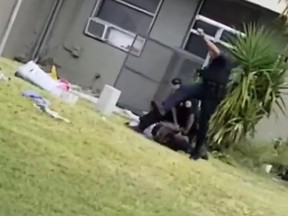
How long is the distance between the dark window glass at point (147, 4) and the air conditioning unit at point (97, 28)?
68cm

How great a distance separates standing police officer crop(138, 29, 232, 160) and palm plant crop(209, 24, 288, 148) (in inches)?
64.8

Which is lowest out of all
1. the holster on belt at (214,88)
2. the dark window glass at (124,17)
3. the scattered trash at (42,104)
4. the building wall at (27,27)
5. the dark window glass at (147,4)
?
the scattered trash at (42,104)

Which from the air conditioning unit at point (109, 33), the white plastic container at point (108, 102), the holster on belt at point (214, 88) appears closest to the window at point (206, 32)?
the air conditioning unit at point (109, 33)

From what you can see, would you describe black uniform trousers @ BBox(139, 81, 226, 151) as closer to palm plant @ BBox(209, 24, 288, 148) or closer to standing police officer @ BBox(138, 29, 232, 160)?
standing police officer @ BBox(138, 29, 232, 160)

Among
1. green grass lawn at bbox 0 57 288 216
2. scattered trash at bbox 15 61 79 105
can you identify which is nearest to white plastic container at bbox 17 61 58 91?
scattered trash at bbox 15 61 79 105

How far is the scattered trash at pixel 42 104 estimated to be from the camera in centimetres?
988

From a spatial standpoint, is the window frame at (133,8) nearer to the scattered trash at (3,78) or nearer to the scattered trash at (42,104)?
the scattered trash at (3,78)

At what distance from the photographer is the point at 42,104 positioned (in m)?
10.1

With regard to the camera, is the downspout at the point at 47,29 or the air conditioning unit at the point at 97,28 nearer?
the downspout at the point at 47,29

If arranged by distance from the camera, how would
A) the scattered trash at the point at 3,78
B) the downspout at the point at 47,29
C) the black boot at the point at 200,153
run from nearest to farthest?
the scattered trash at the point at 3,78, the black boot at the point at 200,153, the downspout at the point at 47,29

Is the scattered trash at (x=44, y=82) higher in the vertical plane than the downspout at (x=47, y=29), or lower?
lower

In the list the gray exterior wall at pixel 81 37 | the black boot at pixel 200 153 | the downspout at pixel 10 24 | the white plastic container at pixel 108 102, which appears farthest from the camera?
the gray exterior wall at pixel 81 37

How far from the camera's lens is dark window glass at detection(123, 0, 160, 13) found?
16.5 metres

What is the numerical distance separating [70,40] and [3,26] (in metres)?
2.72
